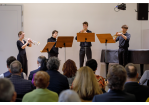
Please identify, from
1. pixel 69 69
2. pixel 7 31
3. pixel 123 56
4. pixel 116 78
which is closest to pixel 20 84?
pixel 69 69

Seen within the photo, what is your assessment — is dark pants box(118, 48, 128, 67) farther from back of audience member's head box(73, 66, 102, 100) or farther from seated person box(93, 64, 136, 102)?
seated person box(93, 64, 136, 102)

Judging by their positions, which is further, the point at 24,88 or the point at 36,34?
the point at 36,34

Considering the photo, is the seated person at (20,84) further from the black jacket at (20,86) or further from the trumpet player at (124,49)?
the trumpet player at (124,49)

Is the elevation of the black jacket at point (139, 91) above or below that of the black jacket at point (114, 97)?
below

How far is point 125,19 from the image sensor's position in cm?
661

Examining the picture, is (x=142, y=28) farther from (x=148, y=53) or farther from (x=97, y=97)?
(x=97, y=97)

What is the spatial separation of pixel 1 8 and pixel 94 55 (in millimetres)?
3511

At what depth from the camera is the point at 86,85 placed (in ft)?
6.48

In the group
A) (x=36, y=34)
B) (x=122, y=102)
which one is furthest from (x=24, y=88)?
(x=36, y=34)

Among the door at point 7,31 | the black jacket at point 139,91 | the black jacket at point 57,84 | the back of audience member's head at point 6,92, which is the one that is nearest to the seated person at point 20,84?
the black jacket at point 57,84

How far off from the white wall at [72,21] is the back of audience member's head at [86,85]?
447 centimetres

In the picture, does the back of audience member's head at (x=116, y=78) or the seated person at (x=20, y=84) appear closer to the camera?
the back of audience member's head at (x=116, y=78)

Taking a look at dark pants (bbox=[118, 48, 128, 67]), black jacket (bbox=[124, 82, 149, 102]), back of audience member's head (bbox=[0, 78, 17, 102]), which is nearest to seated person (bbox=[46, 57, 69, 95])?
black jacket (bbox=[124, 82, 149, 102])

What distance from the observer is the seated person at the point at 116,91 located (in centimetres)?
161
